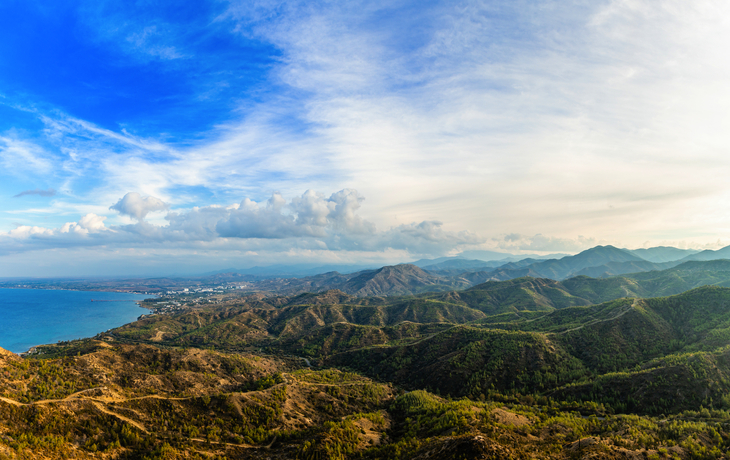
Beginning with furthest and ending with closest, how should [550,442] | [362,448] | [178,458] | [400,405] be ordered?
[400,405], [362,448], [550,442], [178,458]

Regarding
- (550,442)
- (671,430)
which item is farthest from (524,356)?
(550,442)

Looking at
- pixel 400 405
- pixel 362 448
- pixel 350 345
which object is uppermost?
pixel 362 448

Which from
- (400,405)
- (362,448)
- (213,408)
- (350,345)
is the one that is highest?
(213,408)

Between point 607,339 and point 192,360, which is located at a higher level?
point 192,360

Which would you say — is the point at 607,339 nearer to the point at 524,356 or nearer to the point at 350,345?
the point at 524,356

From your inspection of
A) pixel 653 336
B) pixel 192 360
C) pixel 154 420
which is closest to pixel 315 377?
pixel 192 360

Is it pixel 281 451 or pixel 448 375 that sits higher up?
pixel 281 451

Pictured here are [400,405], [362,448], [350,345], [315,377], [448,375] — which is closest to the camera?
[362,448]

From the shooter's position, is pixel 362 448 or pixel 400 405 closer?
pixel 362 448

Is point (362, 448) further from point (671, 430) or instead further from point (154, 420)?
point (671, 430)
